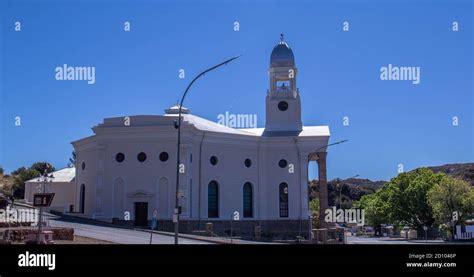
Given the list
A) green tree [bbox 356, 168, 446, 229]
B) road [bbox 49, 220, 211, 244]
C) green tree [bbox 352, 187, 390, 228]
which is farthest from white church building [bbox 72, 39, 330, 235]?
green tree [bbox 352, 187, 390, 228]


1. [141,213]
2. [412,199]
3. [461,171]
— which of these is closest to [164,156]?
[141,213]

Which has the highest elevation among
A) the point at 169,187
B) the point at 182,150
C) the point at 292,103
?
the point at 292,103

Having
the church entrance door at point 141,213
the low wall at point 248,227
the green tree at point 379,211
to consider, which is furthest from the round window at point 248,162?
the green tree at point 379,211

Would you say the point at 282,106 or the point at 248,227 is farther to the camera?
the point at 282,106

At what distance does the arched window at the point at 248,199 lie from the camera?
52.6m

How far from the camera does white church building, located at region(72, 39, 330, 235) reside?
1864 inches

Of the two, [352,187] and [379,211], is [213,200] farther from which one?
[352,187]

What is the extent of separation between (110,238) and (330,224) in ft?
87.6

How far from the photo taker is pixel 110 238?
1323 inches

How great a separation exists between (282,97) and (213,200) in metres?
14.3

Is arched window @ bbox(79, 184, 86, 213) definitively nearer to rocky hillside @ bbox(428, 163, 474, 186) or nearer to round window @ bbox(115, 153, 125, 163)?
round window @ bbox(115, 153, 125, 163)

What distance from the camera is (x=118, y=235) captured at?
36.5 metres
